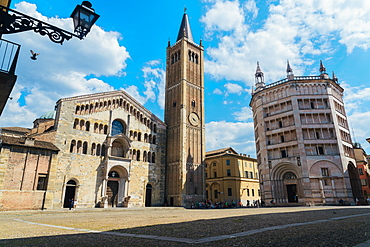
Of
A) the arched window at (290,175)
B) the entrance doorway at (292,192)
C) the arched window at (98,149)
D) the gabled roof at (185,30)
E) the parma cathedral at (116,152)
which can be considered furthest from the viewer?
the gabled roof at (185,30)

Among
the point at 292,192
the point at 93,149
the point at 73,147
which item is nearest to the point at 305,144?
the point at 292,192

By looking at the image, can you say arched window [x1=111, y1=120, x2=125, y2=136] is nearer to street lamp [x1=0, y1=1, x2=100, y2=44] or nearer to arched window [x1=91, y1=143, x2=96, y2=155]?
arched window [x1=91, y1=143, x2=96, y2=155]

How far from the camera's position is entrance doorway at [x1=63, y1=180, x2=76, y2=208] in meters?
30.2

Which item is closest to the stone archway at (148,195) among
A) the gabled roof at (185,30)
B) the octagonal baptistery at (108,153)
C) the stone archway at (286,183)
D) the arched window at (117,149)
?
the octagonal baptistery at (108,153)

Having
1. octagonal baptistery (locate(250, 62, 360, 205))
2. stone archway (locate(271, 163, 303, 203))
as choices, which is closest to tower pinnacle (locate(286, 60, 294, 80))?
octagonal baptistery (locate(250, 62, 360, 205))

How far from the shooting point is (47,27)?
5703 millimetres

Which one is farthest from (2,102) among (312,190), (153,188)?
(312,190)

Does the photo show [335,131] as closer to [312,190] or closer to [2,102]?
[312,190]

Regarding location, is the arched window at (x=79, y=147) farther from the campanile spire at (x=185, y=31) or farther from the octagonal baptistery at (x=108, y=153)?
the campanile spire at (x=185, y=31)

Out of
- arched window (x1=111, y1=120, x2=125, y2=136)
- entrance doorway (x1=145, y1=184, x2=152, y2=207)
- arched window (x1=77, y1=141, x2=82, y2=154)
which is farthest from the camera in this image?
entrance doorway (x1=145, y1=184, x2=152, y2=207)

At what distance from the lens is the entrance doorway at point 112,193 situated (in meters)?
34.3

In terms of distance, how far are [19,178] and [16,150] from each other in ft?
9.90

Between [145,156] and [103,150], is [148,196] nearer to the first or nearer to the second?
[145,156]

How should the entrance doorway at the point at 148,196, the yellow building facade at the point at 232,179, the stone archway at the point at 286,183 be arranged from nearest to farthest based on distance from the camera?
the entrance doorway at the point at 148,196 → the stone archway at the point at 286,183 → the yellow building facade at the point at 232,179
